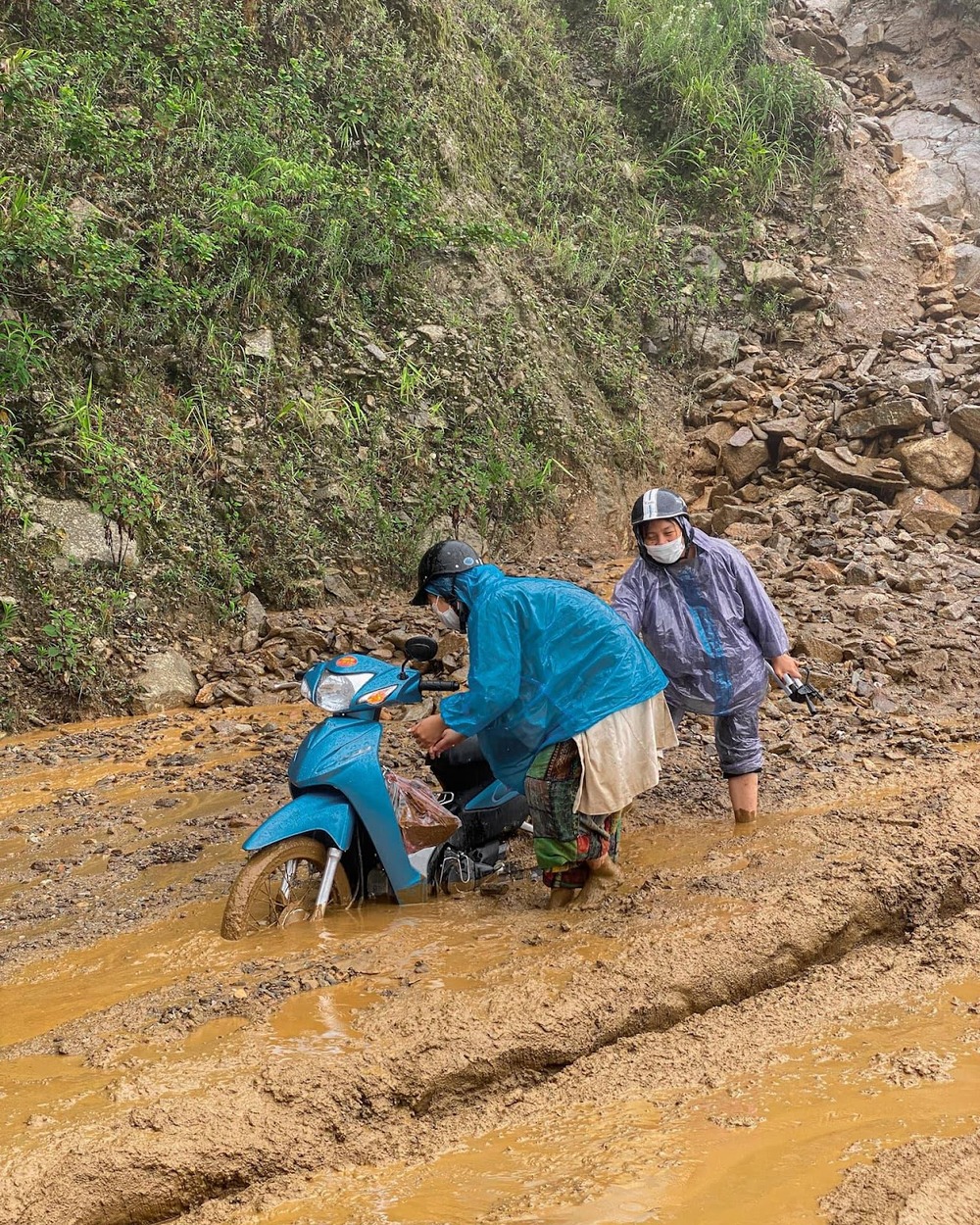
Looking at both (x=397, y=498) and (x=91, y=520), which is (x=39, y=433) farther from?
(x=397, y=498)

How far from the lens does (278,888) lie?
146 inches

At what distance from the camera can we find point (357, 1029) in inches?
111

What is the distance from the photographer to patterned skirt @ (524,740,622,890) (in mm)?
3820

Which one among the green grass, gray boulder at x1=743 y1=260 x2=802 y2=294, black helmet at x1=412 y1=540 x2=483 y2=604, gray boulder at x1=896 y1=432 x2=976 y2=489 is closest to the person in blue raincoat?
black helmet at x1=412 y1=540 x2=483 y2=604

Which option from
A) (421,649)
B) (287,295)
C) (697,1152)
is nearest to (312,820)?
(421,649)

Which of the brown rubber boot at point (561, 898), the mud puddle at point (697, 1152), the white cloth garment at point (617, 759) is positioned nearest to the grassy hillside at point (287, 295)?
the brown rubber boot at point (561, 898)

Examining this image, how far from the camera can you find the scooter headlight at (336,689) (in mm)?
3816

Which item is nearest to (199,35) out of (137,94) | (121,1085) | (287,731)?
(137,94)

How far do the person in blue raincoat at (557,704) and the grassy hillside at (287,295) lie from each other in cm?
364

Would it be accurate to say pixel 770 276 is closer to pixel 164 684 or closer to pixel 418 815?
pixel 164 684

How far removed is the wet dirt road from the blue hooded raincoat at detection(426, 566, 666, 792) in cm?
72

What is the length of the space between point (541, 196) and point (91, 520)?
23.9ft

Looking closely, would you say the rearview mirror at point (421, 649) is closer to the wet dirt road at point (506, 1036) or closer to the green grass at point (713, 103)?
the wet dirt road at point (506, 1036)

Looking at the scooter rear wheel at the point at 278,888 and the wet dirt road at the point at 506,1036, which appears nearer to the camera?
the wet dirt road at the point at 506,1036
